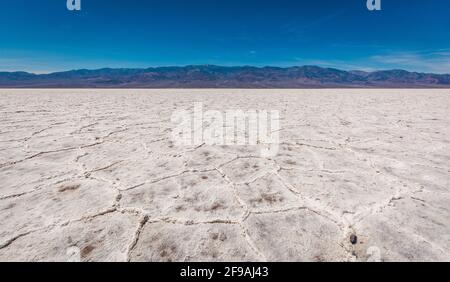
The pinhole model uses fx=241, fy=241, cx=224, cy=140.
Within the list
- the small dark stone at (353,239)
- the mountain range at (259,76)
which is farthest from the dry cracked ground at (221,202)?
the mountain range at (259,76)

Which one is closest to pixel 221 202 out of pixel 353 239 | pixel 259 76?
pixel 353 239

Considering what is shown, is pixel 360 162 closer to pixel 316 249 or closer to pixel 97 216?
pixel 316 249

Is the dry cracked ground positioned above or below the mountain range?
below

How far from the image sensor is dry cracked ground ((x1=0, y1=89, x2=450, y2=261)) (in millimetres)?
1001

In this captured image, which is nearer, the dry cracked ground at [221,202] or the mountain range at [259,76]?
the dry cracked ground at [221,202]

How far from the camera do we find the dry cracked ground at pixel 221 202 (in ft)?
3.28

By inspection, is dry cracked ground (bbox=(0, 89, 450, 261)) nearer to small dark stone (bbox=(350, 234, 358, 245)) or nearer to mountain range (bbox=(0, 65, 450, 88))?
small dark stone (bbox=(350, 234, 358, 245))

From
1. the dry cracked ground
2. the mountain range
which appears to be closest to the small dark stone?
the dry cracked ground

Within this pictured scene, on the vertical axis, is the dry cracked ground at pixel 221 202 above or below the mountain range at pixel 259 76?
below

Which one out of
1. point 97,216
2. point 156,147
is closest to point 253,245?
point 97,216

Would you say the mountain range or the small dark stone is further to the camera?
the mountain range

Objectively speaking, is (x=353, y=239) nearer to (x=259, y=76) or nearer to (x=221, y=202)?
(x=221, y=202)

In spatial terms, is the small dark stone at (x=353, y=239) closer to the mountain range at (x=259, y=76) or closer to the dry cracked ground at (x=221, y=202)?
the dry cracked ground at (x=221, y=202)
